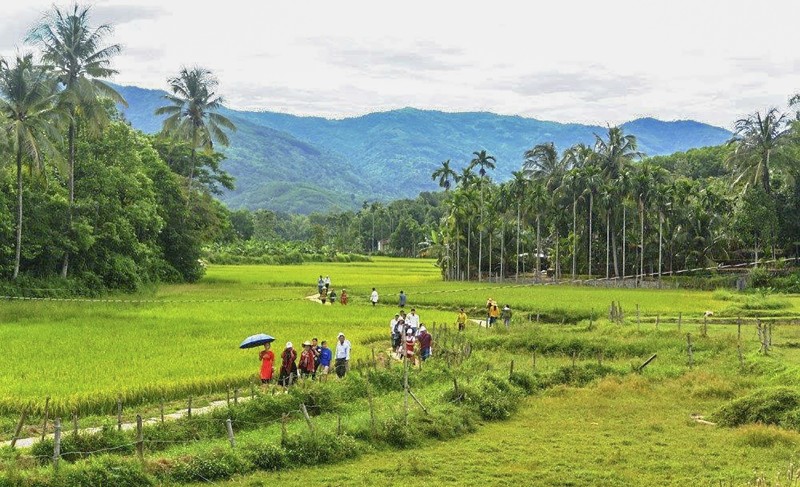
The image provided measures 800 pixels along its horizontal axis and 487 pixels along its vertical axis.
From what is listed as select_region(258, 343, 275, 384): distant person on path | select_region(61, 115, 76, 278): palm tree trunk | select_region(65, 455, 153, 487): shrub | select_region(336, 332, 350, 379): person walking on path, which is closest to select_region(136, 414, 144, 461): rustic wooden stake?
select_region(65, 455, 153, 487): shrub

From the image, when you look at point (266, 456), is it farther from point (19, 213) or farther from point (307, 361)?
point (19, 213)

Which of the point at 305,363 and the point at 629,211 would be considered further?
the point at 629,211

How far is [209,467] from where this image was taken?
13688 mm

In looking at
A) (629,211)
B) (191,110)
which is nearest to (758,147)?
(629,211)

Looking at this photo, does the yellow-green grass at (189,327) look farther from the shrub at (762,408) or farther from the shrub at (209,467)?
the shrub at (762,408)

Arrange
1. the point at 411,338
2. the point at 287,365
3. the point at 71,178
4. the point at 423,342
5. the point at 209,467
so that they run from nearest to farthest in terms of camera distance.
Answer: the point at 209,467 → the point at 287,365 → the point at 411,338 → the point at 423,342 → the point at 71,178

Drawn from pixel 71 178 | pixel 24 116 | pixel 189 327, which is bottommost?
pixel 189 327

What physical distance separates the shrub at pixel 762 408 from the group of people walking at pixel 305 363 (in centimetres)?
941

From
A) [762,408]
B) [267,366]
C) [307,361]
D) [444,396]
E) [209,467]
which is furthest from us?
[307,361]

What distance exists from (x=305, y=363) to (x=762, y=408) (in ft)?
35.6

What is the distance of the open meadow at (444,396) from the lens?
47.7 feet

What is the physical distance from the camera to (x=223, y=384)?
792 inches

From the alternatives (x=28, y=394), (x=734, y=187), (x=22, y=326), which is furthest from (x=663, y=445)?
(x=734, y=187)

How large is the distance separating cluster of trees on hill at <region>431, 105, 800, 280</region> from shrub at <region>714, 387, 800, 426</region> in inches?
1796
